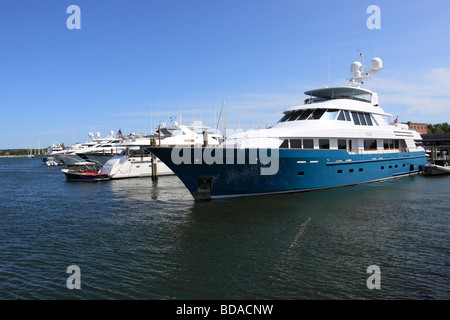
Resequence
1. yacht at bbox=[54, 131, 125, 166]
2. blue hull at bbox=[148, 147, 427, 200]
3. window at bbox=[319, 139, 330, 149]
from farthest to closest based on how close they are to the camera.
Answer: yacht at bbox=[54, 131, 125, 166], window at bbox=[319, 139, 330, 149], blue hull at bbox=[148, 147, 427, 200]

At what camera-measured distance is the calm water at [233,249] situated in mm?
7246

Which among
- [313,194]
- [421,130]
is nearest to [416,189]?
[313,194]

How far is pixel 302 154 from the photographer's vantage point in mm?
17828

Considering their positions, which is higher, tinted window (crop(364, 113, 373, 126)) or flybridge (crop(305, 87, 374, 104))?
flybridge (crop(305, 87, 374, 104))

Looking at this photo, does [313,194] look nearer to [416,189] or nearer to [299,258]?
[416,189]

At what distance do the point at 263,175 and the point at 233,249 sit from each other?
8132mm

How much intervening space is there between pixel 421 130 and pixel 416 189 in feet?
271

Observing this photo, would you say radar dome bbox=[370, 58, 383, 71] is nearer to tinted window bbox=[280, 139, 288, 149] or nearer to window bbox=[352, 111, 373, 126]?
window bbox=[352, 111, 373, 126]

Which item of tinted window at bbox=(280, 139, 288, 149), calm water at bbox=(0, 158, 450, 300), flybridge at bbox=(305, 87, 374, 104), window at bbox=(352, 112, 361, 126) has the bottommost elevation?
calm water at bbox=(0, 158, 450, 300)

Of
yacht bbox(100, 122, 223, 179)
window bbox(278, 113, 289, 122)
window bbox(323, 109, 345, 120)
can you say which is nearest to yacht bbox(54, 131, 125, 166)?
yacht bbox(100, 122, 223, 179)

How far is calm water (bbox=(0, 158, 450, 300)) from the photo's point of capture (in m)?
7.25

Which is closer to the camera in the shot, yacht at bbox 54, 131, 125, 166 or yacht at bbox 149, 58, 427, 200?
yacht at bbox 149, 58, 427, 200

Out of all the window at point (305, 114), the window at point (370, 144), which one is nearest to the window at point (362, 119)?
the window at point (370, 144)
